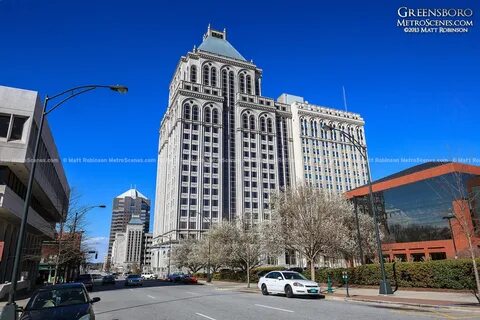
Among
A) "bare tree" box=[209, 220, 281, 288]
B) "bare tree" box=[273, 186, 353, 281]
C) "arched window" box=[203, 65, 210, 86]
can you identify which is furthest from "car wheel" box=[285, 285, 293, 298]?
"arched window" box=[203, 65, 210, 86]

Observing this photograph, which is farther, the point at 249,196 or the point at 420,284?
the point at 249,196

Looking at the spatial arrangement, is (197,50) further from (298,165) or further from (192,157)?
→ (298,165)

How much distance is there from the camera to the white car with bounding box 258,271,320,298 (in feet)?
62.8

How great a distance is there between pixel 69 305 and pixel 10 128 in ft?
70.3

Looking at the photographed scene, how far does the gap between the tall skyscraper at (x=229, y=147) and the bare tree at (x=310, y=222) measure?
203 ft

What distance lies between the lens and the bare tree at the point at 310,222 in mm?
29875

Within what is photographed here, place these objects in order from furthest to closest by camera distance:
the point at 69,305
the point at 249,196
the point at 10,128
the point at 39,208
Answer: the point at 249,196, the point at 39,208, the point at 10,128, the point at 69,305

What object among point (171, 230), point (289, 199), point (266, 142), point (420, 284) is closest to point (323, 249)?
point (289, 199)

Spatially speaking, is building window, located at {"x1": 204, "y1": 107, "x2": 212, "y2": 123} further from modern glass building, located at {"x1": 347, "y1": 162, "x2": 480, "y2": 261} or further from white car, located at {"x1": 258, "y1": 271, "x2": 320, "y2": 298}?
white car, located at {"x1": 258, "y1": 271, "x2": 320, "y2": 298}

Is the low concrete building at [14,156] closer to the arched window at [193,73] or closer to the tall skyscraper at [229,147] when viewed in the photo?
the tall skyscraper at [229,147]

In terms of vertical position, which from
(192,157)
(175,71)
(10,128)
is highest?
(175,71)

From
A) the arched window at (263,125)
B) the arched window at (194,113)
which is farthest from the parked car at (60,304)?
the arched window at (263,125)

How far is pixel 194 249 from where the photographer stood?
67125 millimetres

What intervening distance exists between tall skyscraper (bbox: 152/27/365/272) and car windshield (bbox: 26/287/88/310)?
291 feet
